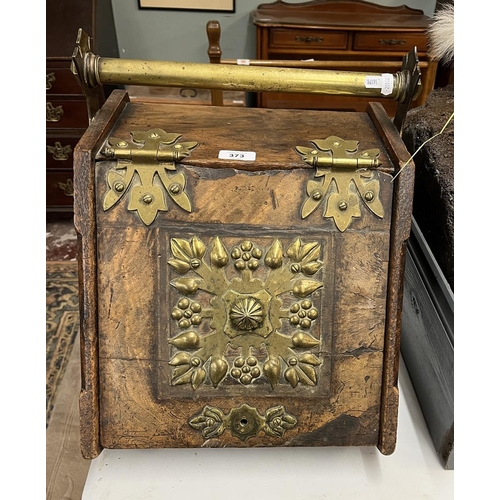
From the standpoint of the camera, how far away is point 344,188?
3.13ft

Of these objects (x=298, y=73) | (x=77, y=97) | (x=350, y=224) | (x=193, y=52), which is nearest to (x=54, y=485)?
(x=350, y=224)

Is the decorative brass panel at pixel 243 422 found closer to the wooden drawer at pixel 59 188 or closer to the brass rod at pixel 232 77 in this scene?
the brass rod at pixel 232 77

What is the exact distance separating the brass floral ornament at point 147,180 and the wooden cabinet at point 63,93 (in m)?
1.59

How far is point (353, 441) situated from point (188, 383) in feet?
1.01

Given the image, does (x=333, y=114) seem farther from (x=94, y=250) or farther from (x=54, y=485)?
(x=54, y=485)

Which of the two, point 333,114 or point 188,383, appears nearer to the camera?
point 188,383

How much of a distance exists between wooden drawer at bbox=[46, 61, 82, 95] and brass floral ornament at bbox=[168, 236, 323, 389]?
1686 mm

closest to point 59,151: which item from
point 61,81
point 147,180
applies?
point 61,81

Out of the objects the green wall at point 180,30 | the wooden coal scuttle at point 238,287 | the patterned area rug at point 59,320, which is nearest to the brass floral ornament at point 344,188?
the wooden coal scuttle at point 238,287

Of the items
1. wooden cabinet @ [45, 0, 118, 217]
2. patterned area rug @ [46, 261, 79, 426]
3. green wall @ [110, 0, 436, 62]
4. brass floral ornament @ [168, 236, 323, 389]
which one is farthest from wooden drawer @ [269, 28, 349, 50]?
brass floral ornament @ [168, 236, 323, 389]

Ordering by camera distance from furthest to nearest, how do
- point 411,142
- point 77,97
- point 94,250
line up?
1. point 77,97
2. point 411,142
3. point 94,250

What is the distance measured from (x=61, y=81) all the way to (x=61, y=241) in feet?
2.23

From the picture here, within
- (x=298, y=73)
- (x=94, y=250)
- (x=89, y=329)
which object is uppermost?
(x=298, y=73)

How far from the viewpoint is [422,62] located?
99.8 inches
